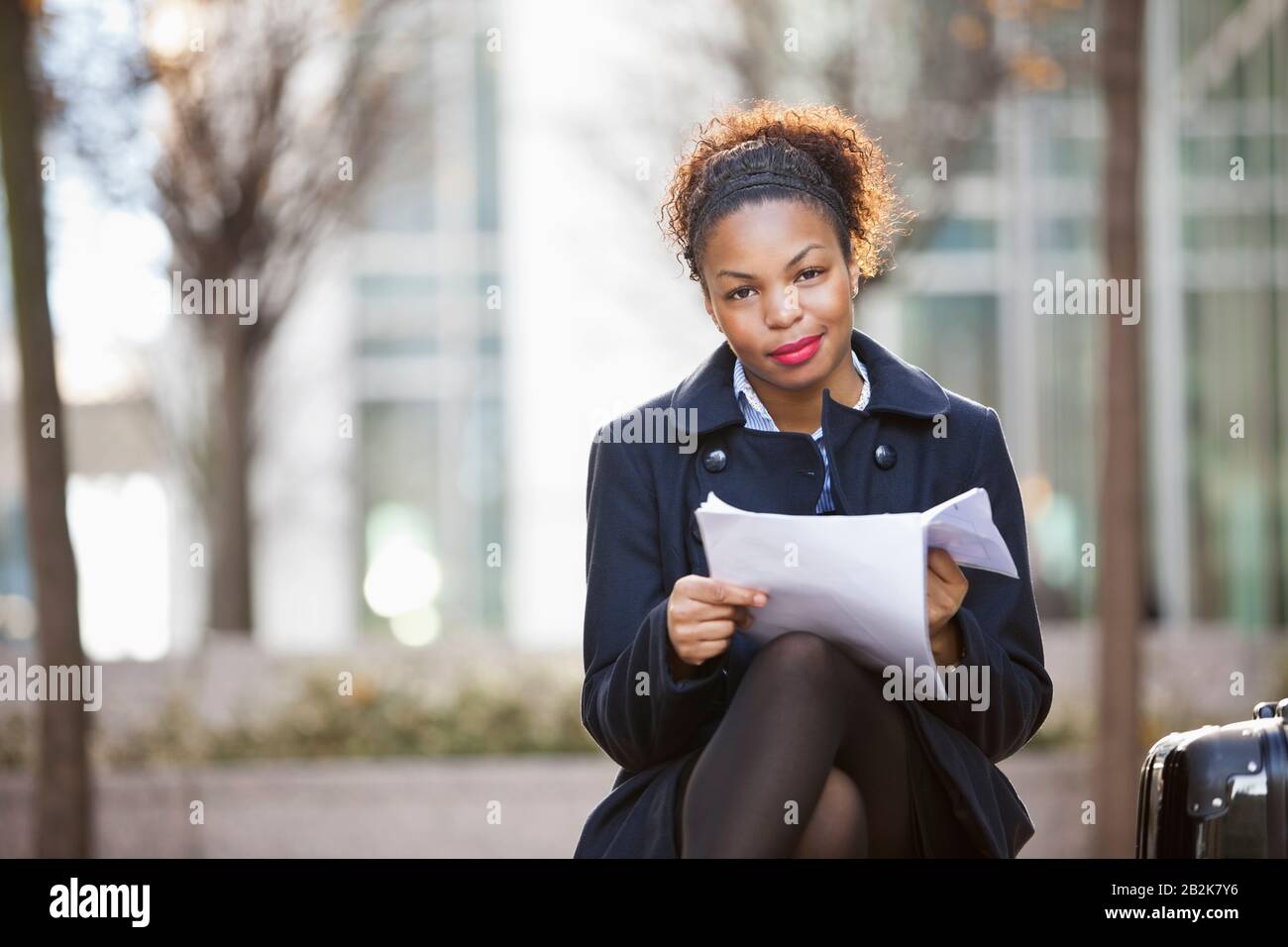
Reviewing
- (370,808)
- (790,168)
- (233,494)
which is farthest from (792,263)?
(233,494)

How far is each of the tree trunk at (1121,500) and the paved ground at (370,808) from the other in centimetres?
41

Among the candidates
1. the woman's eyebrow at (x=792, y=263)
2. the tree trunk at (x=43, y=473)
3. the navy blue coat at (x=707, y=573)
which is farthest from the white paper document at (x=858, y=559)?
the tree trunk at (x=43, y=473)

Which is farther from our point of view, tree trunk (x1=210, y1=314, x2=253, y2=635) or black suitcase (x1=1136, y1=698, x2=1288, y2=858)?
tree trunk (x1=210, y1=314, x2=253, y2=635)

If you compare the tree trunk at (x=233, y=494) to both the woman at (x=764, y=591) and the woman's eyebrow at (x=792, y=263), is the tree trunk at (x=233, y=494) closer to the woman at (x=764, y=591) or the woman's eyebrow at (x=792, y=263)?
the woman at (x=764, y=591)

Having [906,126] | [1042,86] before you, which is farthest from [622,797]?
[1042,86]

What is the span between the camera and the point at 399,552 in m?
12.9

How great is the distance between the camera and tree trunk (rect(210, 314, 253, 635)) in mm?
8430

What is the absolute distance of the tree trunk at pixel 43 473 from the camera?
4.79 meters

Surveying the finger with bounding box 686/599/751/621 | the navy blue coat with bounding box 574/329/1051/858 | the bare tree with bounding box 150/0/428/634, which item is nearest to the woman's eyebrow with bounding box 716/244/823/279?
the navy blue coat with bounding box 574/329/1051/858

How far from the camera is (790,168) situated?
2.37 meters

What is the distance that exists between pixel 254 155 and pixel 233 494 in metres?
1.93

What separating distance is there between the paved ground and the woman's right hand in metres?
3.74

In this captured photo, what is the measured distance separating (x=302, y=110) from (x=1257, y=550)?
6810 millimetres

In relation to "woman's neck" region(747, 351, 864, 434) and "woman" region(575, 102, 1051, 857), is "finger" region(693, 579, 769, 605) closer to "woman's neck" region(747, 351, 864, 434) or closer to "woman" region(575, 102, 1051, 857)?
"woman" region(575, 102, 1051, 857)
